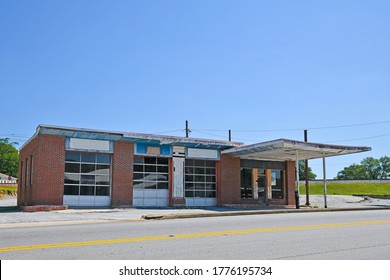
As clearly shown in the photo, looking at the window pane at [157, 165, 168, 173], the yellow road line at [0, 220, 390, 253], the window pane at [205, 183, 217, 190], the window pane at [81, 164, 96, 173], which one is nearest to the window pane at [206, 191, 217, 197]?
the window pane at [205, 183, 217, 190]

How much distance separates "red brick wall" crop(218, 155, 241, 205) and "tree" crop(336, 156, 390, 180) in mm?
122909

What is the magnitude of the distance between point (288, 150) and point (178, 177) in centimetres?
715

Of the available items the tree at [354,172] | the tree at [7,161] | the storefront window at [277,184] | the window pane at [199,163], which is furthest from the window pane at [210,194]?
the tree at [354,172]

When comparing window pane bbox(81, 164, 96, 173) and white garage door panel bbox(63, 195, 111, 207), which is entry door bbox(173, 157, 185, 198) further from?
window pane bbox(81, 164, 96, 173)

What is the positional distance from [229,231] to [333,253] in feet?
12.9

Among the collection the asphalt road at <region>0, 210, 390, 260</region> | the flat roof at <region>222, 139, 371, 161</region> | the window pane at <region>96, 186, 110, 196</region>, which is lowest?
the asphalt road at <region>0, 210, 390, 260</region>

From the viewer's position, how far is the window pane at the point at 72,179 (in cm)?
2412

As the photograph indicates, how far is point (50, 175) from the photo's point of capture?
23391 mm

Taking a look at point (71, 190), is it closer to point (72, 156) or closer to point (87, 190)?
point (87, 190)

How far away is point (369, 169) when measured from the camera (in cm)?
14750

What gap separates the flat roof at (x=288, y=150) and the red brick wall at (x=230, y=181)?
590 millimetres

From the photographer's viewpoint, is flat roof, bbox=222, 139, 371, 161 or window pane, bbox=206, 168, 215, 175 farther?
window pane, bbox=206, 168, 215, 175

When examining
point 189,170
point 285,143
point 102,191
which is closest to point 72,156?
point 102,191

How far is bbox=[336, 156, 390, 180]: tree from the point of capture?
144125mm
